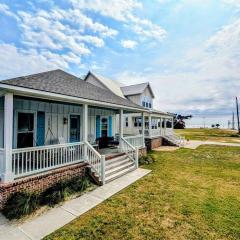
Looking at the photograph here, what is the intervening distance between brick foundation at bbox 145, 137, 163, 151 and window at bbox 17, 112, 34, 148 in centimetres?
1088

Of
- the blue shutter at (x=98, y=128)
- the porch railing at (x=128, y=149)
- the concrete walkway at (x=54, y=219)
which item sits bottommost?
the concrete walkway at (x=54, y=219)

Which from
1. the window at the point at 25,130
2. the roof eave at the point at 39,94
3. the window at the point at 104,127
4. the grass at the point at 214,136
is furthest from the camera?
the grass at the point at 214,136

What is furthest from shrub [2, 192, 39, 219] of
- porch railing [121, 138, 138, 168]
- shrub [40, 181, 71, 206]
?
porch railing [121, 138, 138, 168]

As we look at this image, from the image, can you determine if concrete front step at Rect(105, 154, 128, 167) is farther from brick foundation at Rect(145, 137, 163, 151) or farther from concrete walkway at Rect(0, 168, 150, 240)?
brick foundation at Rect(145, 137, 163, 151)

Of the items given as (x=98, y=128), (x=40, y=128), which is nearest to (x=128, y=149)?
(x=98, y=128)

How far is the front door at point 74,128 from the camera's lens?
10.6 m

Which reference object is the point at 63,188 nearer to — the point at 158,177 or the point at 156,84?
the point at 158,177

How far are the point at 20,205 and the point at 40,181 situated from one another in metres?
1.05

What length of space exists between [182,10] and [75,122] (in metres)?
9.01

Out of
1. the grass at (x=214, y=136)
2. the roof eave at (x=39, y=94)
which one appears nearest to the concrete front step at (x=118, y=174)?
the roof eave at (x=39, y=94)

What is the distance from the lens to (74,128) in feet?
35.3

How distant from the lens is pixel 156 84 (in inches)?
1001

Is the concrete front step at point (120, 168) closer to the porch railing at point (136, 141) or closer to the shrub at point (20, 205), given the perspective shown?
the porch railing at point (136, 141)

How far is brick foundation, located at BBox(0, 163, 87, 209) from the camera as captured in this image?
497 cm
